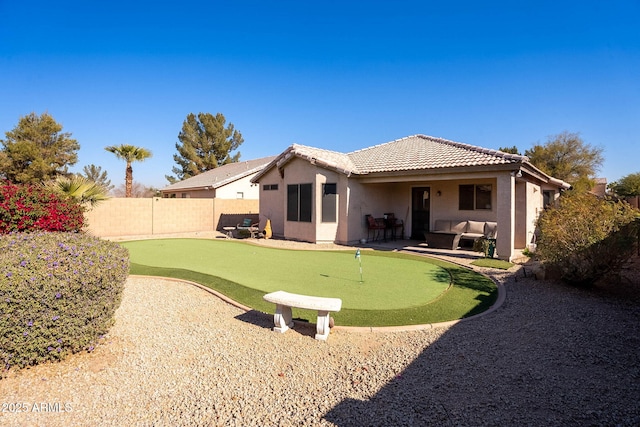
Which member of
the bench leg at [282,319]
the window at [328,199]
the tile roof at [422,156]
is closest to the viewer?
the bench leg at [282,319]

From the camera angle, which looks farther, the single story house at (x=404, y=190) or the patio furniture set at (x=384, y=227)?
the patio furniture set at (x=384, y=227)

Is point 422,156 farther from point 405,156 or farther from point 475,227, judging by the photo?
point 475,227

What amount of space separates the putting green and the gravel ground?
1.77 meters

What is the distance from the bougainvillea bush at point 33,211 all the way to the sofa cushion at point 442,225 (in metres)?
14.3

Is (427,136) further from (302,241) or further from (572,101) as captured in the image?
(302,241)

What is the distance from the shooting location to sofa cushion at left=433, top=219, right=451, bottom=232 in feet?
51.9

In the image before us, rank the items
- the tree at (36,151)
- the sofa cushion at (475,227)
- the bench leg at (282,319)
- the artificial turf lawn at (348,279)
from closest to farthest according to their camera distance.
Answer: the bench leg at (282,319) < the artificial turf lawn at (348,279) < the sofa cushion at (475,227) < the tree at (36,151)

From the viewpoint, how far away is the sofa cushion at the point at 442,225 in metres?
15.8

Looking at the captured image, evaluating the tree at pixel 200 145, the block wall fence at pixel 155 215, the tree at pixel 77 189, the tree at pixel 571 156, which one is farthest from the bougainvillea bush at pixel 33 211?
the tree at pixel 571 156

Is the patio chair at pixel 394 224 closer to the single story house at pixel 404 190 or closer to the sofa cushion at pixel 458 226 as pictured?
the single story house at pixel 404 190

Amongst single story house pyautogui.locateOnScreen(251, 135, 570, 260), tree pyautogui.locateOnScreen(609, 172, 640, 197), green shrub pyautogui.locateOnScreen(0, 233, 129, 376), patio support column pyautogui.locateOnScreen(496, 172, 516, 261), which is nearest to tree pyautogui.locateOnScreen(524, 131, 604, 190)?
tree pyautogui.locateOnScreen(609, 172, 640, 197)

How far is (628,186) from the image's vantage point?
33.4m

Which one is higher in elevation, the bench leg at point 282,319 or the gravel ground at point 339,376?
the bench leg at point 282,319

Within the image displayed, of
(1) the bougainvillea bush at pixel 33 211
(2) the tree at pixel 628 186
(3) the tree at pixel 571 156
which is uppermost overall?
(3) the tree at pixel 571 156
